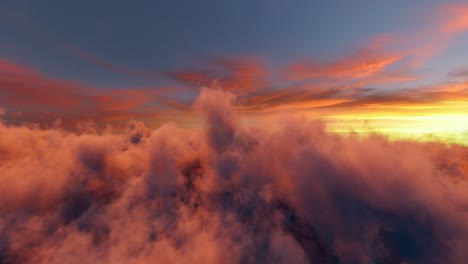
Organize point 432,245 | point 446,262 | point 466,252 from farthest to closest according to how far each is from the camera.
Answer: point 432,245, point 446,262, point 466,252

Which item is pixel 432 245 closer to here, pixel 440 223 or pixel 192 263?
pixel 440 223

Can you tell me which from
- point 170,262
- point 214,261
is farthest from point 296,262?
point 170,262

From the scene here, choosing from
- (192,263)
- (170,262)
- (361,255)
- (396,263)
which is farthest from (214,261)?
(396,263)

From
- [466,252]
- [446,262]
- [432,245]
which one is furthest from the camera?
[432,245]

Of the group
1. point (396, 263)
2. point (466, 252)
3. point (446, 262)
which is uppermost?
point (466, 252)

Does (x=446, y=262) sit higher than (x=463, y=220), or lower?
lower

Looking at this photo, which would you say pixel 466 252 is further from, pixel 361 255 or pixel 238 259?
pixel 238 259

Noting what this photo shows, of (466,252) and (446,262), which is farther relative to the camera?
(446,262)

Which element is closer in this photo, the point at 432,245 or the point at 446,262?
the point at 446,262

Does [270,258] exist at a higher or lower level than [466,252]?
lower
